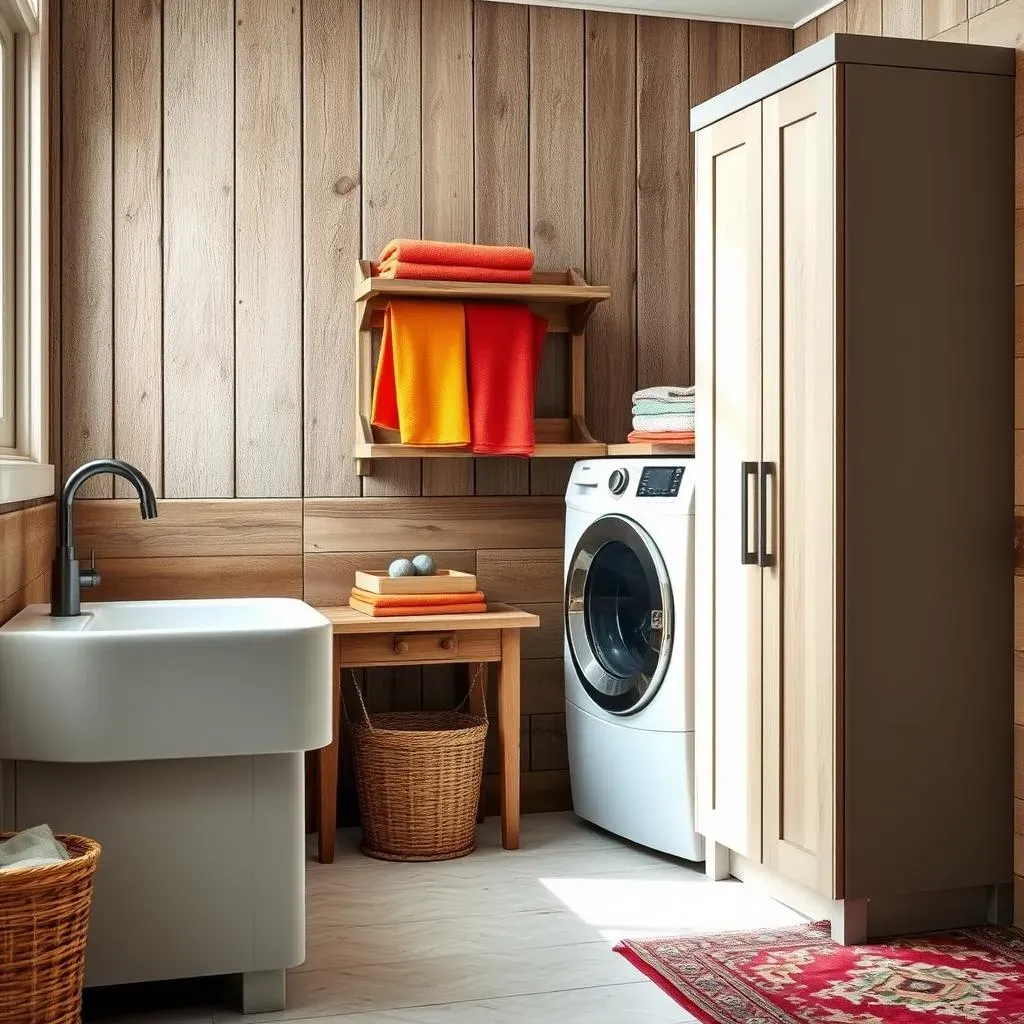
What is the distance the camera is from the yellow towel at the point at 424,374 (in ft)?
11.3

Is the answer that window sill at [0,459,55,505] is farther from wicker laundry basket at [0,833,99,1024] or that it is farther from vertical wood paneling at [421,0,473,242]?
vertical wood paneling at [421,0,473,242]

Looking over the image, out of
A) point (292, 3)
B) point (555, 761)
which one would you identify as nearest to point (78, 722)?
point (555, 761)

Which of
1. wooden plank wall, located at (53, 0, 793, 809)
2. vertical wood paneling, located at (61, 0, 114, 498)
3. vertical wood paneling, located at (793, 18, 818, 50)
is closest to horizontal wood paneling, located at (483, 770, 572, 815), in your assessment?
wooden plank wall, located at (53, 0, 793, 809)

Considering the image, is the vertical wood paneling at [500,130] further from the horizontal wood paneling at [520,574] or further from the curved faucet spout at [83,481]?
the curved faucet spout at [83,481]

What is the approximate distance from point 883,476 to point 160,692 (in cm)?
145

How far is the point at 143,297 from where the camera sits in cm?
347

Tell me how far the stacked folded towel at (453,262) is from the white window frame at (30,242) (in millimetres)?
864

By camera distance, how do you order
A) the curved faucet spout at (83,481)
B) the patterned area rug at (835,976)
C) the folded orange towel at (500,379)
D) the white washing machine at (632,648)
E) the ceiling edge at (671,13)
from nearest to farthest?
the patterned area rug at (835,976), the curved faucet spout at (83,481), the white washing machine at (632,648), the folded orange towel at (500,379), the ceiling edge at (671,13)

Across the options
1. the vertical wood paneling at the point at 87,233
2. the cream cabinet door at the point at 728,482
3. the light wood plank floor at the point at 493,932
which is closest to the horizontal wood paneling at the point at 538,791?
the light wood plank floor at the point at 493,932

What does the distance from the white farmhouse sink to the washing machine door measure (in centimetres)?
113

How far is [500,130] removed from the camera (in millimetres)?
3721

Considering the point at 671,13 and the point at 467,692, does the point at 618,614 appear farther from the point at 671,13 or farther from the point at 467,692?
the point at 671,13

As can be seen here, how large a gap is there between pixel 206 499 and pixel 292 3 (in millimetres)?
1366

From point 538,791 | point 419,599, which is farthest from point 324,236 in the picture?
point 538,791
